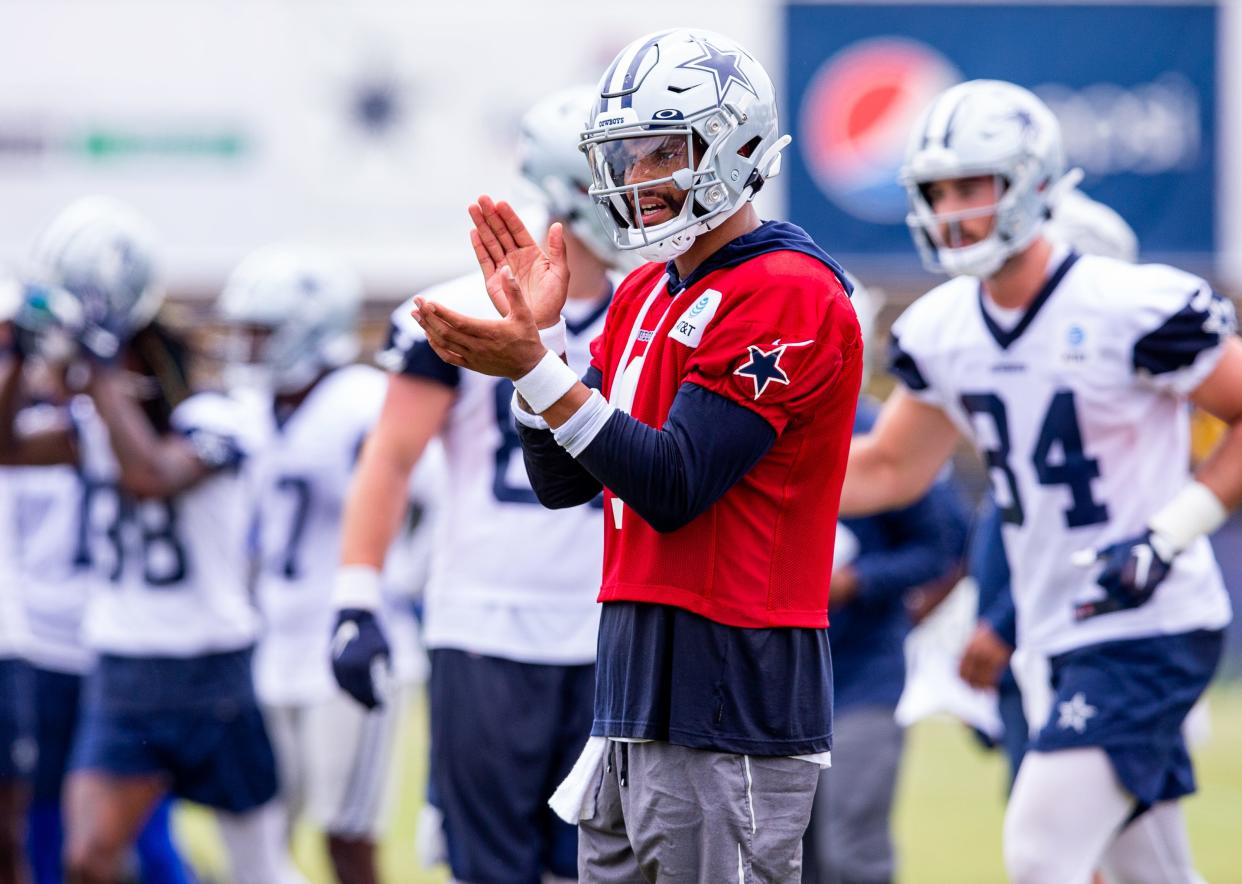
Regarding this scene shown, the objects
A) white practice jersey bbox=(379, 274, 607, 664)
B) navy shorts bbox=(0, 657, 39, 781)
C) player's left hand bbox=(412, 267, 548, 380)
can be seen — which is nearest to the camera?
player's left hand bbox=(412, 267, 548, 380)

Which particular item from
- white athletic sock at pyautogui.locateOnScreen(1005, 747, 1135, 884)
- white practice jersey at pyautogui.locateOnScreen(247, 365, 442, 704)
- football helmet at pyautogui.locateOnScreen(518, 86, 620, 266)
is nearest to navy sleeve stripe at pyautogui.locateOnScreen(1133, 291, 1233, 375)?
white athletic sock at pyautogui.locateOnScreen(1005, 747, 1135, 884)

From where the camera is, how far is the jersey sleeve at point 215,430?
580 cm

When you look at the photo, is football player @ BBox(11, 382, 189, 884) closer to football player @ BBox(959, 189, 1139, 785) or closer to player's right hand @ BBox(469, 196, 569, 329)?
football player @ BBox(959, 189, 1139, 785)

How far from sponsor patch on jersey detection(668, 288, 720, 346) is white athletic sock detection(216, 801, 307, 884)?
3.22 metres

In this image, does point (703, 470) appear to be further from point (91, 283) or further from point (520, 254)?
point (91, 283)

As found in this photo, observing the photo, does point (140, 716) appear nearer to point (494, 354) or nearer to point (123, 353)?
point (123, 353)

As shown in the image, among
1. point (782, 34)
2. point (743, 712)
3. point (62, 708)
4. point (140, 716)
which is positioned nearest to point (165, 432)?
point (140, 716)

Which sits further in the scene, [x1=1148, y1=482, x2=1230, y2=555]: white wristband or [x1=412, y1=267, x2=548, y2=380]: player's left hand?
[x1=1148, y1=482, x2=1230, y2=555]: white wristband

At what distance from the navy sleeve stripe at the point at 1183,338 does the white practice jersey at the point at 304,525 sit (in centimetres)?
268

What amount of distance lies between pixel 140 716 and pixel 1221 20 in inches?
564

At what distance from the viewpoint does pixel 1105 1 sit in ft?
57.4

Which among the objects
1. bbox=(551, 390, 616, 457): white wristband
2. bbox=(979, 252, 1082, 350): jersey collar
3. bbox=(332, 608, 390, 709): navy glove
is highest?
bbox=(979, 252, 1082, 350): jersey collar

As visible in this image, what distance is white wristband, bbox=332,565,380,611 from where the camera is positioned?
14.1 ft

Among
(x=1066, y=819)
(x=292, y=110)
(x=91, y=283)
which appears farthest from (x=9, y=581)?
(x=292, y=110)
